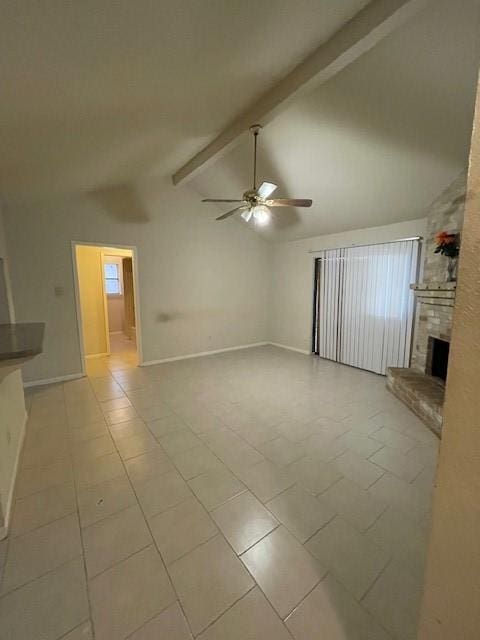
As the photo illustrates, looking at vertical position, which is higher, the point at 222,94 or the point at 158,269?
the point at 222,94

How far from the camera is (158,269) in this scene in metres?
4.63

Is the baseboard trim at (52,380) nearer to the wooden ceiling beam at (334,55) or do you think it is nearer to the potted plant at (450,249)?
the wooden ceiling beam at (334,55)

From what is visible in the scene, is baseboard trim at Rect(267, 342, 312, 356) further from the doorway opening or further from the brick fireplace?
the doorway opening

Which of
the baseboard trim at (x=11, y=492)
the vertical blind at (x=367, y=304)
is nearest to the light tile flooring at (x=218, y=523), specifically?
the baseboard trim at (x=11, y=492)

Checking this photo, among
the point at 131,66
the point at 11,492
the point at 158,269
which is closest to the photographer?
the point at 131,66

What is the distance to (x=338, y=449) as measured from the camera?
2277mm

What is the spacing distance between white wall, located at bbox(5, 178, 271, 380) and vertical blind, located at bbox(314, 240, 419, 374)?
1589 mm

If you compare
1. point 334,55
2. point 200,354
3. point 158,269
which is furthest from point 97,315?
point 334,55

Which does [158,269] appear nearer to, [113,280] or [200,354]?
[200,354]

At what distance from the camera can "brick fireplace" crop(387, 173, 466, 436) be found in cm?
286

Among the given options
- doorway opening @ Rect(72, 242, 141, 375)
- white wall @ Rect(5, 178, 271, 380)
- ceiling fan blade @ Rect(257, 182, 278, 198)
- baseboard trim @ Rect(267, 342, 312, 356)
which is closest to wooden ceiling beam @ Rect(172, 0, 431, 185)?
ceiling fan blade @ Rect(257, 182, 278, 198)

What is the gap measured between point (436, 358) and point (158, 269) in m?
4.26

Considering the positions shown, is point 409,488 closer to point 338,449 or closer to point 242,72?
point 338,449

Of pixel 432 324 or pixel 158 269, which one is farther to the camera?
pixel 158 269
